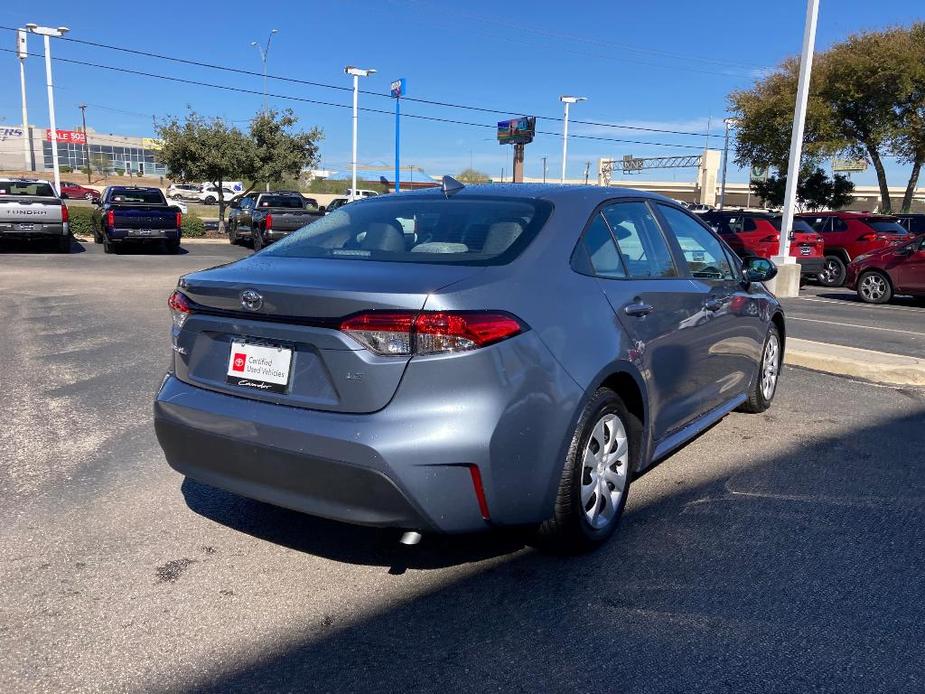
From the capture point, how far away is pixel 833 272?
18781 mm

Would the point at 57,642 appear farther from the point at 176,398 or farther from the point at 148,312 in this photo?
the point at 148,312

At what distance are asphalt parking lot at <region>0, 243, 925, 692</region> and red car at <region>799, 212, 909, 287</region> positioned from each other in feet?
48.4

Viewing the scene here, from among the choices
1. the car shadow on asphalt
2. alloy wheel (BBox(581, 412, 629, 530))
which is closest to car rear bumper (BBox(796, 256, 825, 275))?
the car shadow on asphalt

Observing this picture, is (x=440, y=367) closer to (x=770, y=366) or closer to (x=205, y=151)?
(x=770, y=366)

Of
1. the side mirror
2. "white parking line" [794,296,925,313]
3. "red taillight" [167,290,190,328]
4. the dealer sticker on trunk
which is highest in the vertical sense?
the side mirror

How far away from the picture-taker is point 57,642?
2803 mm

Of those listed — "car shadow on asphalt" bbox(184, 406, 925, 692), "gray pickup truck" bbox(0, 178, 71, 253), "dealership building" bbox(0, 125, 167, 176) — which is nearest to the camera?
"car shadow on asphalt" bbox(184, 406, 925, 692)

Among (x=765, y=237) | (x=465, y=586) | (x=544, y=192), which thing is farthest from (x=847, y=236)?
(x=465, y=586)

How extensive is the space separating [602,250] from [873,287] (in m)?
13.4

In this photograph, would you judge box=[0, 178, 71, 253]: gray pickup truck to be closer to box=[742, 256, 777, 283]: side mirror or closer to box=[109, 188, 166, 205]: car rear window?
box=[109, 188, 166, 205]: car rear window

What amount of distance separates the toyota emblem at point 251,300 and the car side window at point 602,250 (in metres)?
1.47

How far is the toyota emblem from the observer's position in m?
3.09

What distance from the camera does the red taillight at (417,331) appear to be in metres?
2.83

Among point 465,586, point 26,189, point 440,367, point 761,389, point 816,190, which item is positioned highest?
point 816,190
